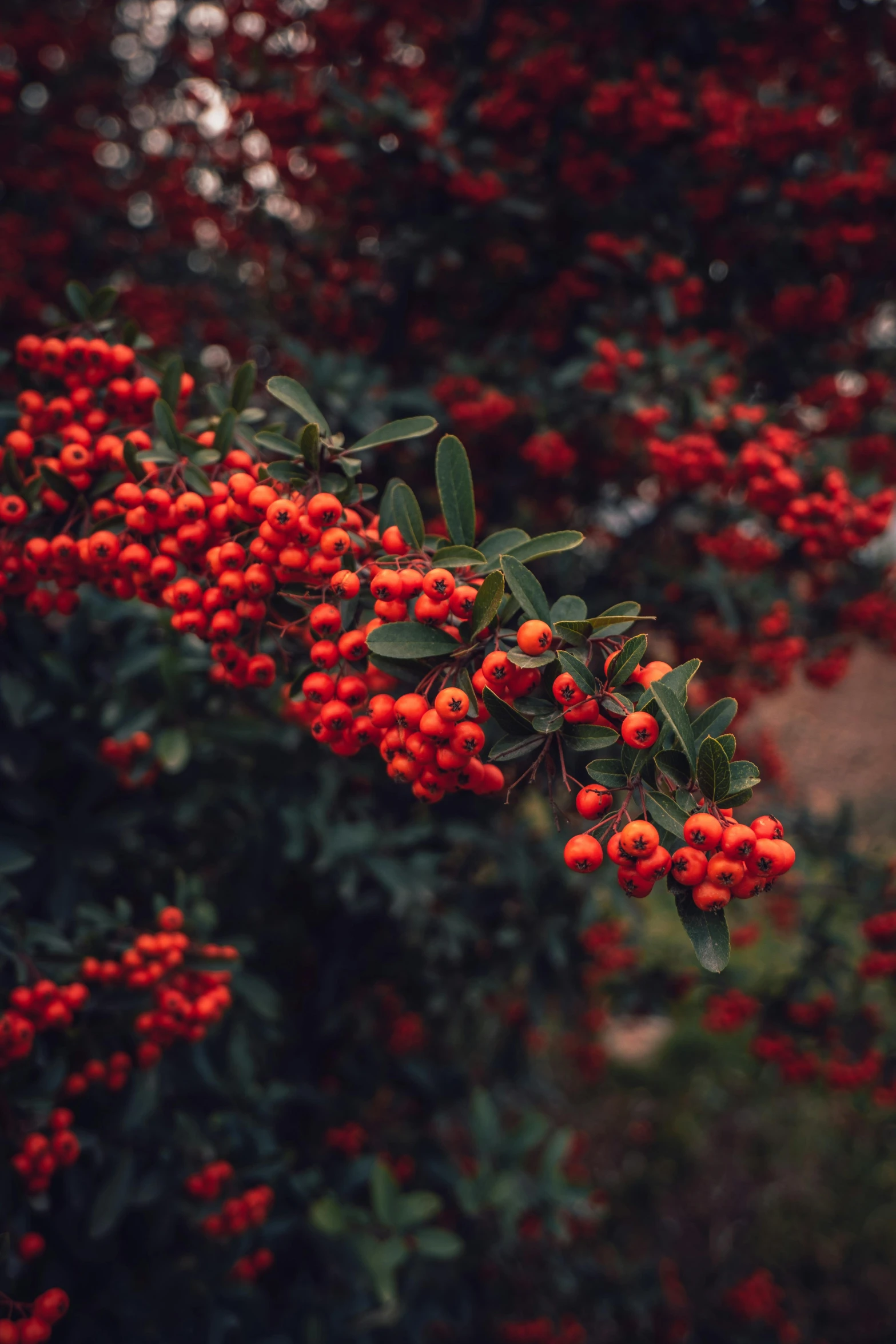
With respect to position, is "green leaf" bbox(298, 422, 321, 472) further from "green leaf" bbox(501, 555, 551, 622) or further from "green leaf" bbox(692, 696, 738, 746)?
"green leaf" bbox(692, 696, 738, 746)

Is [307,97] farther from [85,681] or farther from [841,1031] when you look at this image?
[841,1031]

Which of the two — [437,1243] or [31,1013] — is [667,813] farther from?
[437,1243]

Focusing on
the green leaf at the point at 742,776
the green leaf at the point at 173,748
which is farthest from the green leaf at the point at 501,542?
the green leaf at the point at 173,748

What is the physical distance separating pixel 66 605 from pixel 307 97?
2.38 m

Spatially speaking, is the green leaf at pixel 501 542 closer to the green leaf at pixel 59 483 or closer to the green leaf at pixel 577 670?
the green leaf at pixel 577 670

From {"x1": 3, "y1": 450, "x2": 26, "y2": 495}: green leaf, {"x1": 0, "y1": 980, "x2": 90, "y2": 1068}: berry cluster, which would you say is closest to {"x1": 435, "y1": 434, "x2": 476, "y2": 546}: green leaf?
{"x1": 3, "y1": 450, "x2": 26, "y2": 495}: green leaf

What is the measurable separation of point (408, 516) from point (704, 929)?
2.88ft

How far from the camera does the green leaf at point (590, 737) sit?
1.29m

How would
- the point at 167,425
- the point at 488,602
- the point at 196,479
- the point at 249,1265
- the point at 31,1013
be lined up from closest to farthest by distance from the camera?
1. the point at 488,602
2. the point at 196,479
3. the point at 167,425
4. the point at 31,1013
5. the point at 249,1265

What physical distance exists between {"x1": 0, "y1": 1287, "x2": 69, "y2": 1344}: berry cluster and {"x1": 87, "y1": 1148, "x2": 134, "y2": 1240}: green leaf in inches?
7.0

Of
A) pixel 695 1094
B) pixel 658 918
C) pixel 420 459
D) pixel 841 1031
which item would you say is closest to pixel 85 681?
pixel 420 459

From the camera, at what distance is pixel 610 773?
1.29 metres

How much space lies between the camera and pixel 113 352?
1.90 m

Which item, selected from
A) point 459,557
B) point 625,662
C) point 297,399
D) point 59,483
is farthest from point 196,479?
point 625,662
